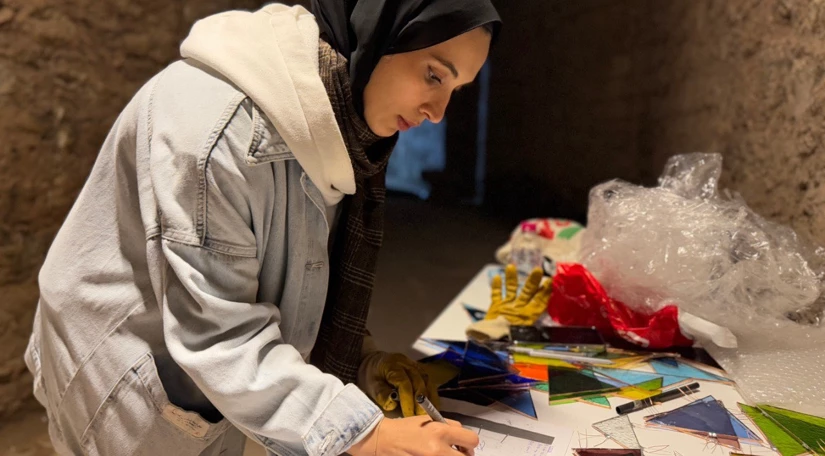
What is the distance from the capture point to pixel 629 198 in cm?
122

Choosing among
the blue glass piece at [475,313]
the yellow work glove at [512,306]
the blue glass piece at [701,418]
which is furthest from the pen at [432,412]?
the blue glass piece at [475,313]

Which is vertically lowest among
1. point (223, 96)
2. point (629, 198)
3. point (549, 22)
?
point (629, 198)

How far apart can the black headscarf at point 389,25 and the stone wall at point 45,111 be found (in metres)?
1.00

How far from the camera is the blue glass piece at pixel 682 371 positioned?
38.5 inches

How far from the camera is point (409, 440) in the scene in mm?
651

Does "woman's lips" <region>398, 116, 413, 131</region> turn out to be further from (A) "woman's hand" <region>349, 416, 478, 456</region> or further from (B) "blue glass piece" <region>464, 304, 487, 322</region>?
(B) "blue glass piece" <region>464, 304, 487, 322</region>

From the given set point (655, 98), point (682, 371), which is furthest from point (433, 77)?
point (655, 98)

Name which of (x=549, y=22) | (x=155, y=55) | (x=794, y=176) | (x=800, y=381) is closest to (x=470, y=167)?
(x=549, y=22)

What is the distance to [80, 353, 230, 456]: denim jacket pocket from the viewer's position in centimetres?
74

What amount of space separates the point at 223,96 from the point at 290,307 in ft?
0.88

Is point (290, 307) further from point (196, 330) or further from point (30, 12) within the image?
point (30, 12)

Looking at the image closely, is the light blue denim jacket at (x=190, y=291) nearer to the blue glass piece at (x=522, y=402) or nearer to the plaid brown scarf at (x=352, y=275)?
the plaid brown scarf at (x=352, y=275)

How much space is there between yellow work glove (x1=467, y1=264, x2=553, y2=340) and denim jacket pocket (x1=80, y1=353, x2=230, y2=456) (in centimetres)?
55

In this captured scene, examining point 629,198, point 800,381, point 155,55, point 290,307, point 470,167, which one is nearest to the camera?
point 290,307
